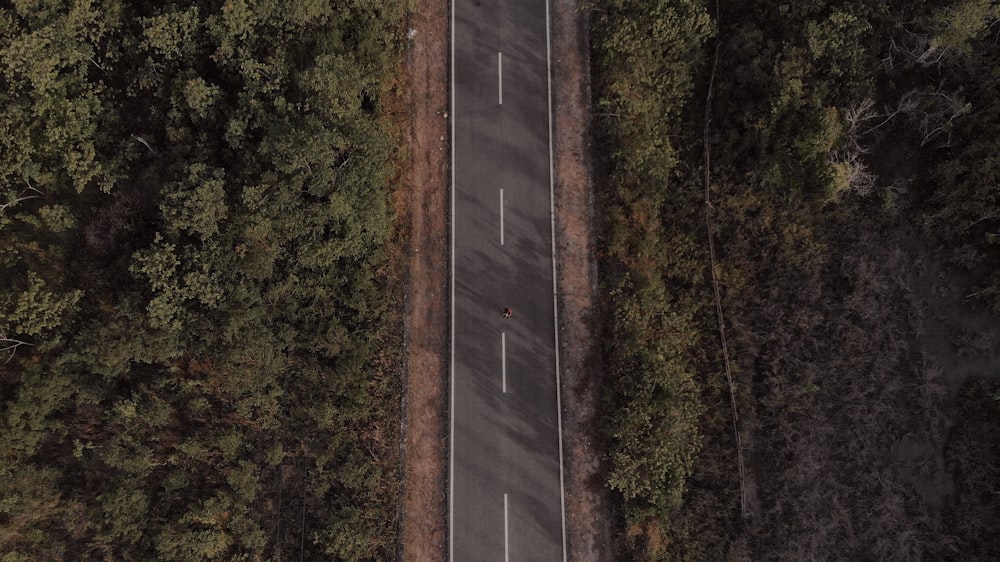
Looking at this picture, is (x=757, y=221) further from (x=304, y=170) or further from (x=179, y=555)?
(x=179, y=555)

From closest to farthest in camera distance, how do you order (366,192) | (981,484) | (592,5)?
(981,484) → (366,192) → (592,5)

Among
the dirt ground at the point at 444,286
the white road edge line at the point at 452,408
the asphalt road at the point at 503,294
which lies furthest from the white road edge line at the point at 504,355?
the dirt ground at the point at 444,286

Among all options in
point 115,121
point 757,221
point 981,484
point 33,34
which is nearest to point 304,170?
point 115,121

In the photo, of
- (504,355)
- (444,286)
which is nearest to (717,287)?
(504,355)

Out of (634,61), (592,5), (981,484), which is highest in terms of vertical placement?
(592,5)

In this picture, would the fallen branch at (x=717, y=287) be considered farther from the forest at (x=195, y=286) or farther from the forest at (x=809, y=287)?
the forest at (x=195, y=286)

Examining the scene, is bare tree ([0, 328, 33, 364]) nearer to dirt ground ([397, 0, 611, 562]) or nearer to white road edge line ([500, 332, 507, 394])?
dirt ground ([397, 0, 611, 562])
